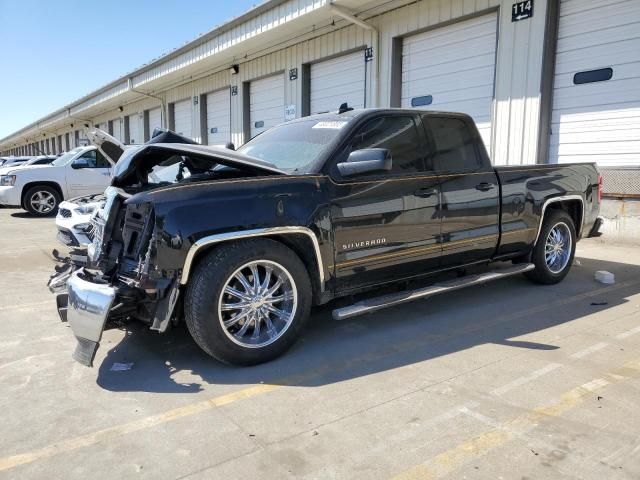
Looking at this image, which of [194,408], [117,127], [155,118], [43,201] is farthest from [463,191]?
[117,127]

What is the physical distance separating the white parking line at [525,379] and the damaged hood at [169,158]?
2073 mm

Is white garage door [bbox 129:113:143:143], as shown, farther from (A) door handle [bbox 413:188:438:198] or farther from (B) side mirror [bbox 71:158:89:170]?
(A) door handle [bbox 413:188:438:198]

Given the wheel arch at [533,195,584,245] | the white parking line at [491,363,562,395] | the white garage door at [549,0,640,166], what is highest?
the white garage door at [549,0,640,166]

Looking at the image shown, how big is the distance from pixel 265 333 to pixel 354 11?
10.1 m

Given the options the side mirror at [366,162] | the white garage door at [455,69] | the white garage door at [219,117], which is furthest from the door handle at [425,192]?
the white garage door at [219,117]

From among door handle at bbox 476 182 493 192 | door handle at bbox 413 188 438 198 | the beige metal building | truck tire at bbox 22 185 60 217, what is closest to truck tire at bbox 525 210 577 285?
door handle at bbox 476 182 493 192

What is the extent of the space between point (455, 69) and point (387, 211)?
26.0ft

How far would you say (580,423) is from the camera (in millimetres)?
2789

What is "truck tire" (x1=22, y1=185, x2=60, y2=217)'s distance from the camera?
12.9m

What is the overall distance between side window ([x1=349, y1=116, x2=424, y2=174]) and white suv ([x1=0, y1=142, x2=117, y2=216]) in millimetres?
10103

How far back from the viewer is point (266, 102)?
658 inches

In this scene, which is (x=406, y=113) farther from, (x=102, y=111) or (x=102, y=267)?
(x=102, y=111)

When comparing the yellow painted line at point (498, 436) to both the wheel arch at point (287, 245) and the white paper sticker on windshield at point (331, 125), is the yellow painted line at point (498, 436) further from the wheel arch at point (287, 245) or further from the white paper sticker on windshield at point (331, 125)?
the white paper sticker on windshield at point (331, 125)

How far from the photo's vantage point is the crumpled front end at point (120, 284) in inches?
125
